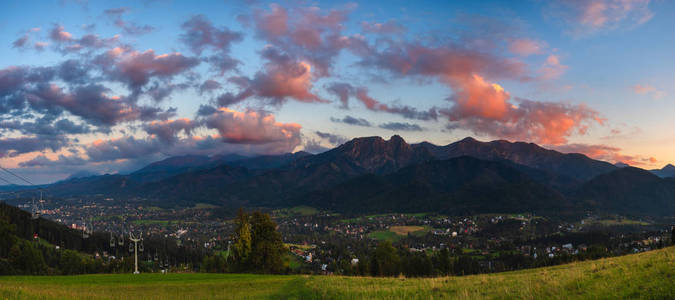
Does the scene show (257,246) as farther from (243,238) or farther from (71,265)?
(71,265)

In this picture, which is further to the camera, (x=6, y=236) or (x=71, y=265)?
(x=71, y=265)

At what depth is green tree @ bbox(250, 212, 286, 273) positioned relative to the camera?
49.1 m

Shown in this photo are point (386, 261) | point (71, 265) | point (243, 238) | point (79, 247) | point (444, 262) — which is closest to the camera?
point (243, 238)

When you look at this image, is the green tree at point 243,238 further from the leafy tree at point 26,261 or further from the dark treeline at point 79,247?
the dark treeline at point 79,247

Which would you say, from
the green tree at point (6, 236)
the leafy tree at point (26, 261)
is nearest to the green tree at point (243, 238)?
the leafy tree at point (26, 261)

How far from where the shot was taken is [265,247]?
49188mm

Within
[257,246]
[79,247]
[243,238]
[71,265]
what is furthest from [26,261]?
[79,247]

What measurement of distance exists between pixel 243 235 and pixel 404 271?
31114 mm

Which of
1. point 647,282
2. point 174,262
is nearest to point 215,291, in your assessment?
point 647,282

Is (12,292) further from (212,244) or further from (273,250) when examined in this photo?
(212,244)

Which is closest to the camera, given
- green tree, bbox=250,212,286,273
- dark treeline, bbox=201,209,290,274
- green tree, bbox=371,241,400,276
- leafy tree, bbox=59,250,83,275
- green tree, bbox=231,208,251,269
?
green tree, bbox=231,208,251,269

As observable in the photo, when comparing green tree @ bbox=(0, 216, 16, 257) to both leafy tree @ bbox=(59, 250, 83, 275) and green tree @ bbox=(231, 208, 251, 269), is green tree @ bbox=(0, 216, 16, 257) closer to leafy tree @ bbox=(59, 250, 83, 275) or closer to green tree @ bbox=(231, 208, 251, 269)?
leafy tree @ bbox=(59, 250, 83, 275)

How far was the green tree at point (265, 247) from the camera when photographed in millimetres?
49094

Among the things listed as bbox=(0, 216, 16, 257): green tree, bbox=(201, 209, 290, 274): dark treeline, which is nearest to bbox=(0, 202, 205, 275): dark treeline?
bbox=(0, 216, 16, 257): green tree
